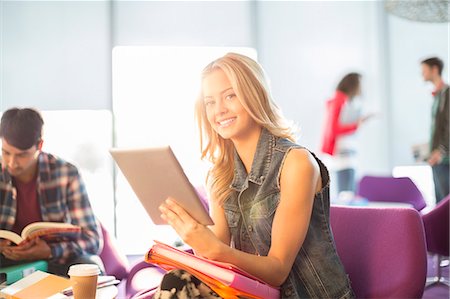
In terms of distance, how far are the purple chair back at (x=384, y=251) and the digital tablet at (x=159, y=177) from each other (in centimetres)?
63

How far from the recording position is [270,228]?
4.64ft

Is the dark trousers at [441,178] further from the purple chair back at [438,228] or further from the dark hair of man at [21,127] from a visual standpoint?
the dark hair of man at [21,127]

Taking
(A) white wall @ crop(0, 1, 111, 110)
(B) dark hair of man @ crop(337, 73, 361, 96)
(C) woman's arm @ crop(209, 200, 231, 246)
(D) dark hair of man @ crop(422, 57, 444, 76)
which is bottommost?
(C) woman's arm @ crop(209, 200, 231, 246)

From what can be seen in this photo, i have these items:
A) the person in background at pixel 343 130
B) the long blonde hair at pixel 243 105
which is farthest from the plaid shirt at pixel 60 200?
the person in background at pixel 343 130

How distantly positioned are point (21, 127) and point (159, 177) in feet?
3.37

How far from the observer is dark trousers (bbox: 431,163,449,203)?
342 centimetres

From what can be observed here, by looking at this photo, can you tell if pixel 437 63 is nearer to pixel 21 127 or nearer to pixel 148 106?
pixel 148 106

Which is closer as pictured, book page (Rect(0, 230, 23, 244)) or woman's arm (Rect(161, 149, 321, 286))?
woman's arm (Rect(161, 149, 321, 286))

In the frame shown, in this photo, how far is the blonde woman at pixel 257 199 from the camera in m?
1.27

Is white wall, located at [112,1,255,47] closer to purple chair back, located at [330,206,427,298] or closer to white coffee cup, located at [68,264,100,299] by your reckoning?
purple chair back, located at [330,206,427,298]

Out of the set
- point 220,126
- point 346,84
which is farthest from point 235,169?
point 346,84

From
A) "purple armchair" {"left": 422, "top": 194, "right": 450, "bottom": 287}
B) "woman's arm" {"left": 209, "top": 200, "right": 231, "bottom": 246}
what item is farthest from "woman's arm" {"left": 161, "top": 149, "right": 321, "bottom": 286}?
"purple armchair" {"left": 422, "top": 194, "right": 450, "bottom": 287}

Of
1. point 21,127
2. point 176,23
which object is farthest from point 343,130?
point 21,127

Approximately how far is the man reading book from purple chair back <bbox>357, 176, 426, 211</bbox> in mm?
2345
